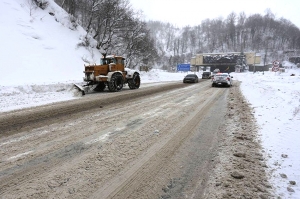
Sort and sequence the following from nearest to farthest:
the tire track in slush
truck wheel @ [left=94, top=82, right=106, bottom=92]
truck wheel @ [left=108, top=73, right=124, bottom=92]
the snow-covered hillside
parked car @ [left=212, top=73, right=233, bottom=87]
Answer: the tire track in slush → truck wheel @ [left=108, top=73, right=124, bottom=92] → truck wheel @ [left=94, top=82, right=106, bottom=92] → the snow-covered hillside → parked car @ [left=212, top=73, right=233, bottom=87]

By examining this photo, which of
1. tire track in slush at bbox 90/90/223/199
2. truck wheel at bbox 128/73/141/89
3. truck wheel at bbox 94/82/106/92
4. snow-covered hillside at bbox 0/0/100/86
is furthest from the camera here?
truck wheel at bbox 128/73/141/89

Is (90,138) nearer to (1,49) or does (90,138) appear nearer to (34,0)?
(1,49)

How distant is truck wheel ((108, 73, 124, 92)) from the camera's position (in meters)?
14.0

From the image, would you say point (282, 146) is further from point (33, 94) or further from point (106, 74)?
point (33, 94)

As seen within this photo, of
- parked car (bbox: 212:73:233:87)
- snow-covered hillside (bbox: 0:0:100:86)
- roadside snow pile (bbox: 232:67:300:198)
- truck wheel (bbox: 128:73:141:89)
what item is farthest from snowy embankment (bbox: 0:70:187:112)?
parked car (bbox: 212:73:233:87)

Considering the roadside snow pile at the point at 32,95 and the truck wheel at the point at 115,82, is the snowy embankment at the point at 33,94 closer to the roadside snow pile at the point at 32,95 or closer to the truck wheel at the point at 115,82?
the roadside snow pile at the point at 32,95

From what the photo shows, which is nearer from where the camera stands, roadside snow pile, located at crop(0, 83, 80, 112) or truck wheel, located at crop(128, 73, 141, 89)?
roadside snow pile, located at crop(0, 83, 80, 112)

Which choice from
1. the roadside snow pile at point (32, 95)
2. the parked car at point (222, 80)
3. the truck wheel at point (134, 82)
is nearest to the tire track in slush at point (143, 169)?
the roadside snow pile at point (32, 95)

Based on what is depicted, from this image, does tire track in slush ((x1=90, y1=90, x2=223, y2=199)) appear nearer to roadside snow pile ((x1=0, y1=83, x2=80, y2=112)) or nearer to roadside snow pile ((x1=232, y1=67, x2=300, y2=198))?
roadside snow pile ((x1=232, y1=67, x2=300, y2=198))

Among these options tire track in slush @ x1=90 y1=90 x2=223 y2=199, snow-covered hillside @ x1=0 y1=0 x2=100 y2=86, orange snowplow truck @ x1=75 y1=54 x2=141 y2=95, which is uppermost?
snow-covered hillside @ x1=0 y1=0 x2=100 y2=86

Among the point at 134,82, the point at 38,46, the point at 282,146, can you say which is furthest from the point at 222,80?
the point at 38,46

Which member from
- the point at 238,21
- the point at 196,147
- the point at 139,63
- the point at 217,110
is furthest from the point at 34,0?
the point at 238,21

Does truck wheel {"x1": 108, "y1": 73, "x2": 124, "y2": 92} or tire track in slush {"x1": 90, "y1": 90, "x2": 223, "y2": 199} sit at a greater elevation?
truck wheel {"x1": 108, "y1": 73, "x2": 124, "y2": 92}

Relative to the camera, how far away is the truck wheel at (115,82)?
14.0m
